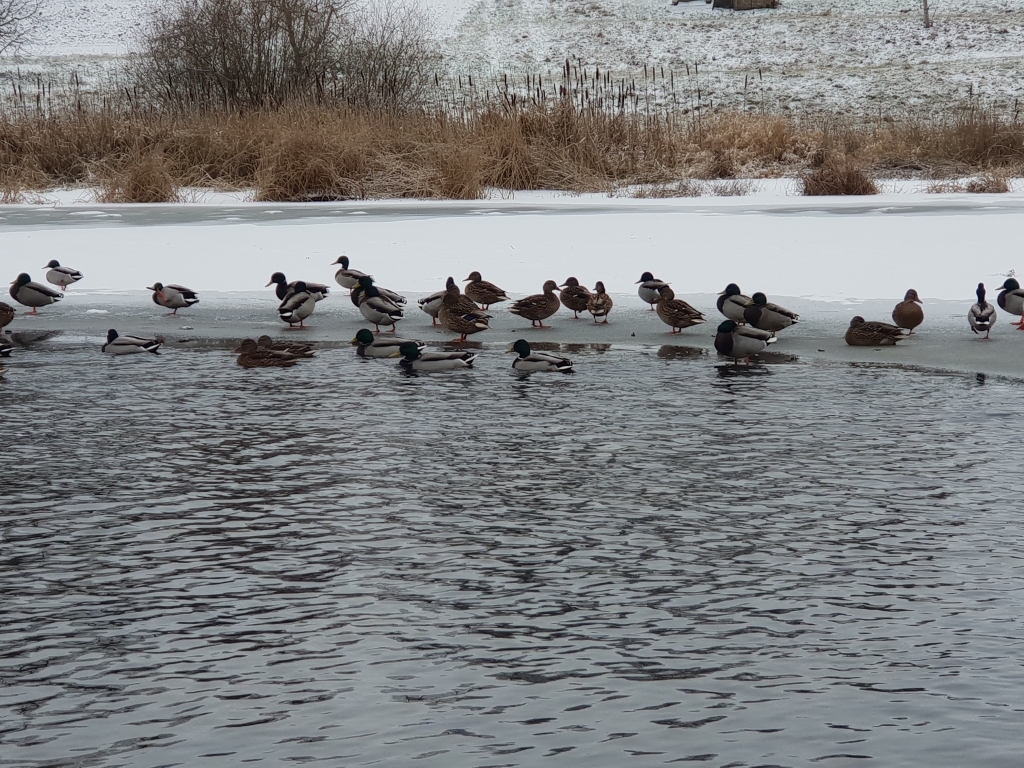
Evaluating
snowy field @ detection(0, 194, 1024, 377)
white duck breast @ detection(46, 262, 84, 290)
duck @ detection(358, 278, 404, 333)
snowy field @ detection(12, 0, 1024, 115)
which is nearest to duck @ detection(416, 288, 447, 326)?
snowy field @ detection(0, 194, 1024, 377)

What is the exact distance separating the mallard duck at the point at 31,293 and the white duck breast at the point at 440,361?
4.86 m

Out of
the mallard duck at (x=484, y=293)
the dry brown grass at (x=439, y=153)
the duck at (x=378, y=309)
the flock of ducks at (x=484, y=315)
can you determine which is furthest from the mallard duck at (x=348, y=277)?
the dry brown grass at (x=439, y=153)

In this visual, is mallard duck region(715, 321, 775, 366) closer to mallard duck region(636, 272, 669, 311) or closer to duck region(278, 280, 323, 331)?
mallard duck region(636, 272, 669, 311)

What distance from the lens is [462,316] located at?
11516mm

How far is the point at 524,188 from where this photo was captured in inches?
844

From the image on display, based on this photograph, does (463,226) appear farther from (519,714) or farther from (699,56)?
(699,56)

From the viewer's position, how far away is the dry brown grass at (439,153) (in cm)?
2086

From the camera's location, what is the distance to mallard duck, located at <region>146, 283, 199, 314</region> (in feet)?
41.3

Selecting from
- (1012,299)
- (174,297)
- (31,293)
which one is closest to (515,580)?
(1012,299)

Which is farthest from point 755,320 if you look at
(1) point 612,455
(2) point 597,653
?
(2) point 597,653

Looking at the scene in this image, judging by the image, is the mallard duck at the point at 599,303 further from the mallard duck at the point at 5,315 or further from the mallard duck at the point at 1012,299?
the mallard duck at the point at 5,315

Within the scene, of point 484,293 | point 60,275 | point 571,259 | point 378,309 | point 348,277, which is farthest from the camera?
point 571,259

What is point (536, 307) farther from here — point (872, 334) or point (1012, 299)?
point (1012, 299)

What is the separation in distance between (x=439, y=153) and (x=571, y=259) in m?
7.06
